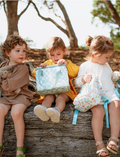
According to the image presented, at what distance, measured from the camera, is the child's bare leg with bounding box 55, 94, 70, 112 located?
238cm

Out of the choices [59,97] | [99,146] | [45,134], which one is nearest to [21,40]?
[59,97]

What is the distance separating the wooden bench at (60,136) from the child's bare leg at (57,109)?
0.31 feet

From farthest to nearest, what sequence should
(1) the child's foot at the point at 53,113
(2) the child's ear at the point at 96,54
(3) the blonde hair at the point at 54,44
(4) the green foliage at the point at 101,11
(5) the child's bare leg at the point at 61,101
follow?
1. (4) the green foliage at the point at 101,11
2. (3) the blonde hair at the point at 54,44
3. (2) the child's ear at the point at 96,54
4. (5) the child's bare leg at the point at 61,101
5. (1) the child's foot at the point at 53,113

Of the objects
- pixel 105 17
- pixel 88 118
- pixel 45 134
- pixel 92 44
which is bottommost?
pixel 45 134

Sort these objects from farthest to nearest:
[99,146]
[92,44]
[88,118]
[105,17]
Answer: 1. [105,17]
2. [92,44]
3. [88,118]
4. [99,146]

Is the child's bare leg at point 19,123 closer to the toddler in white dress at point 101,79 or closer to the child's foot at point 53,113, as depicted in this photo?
the child's foot at point 53,113

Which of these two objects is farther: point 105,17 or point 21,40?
point 105,17

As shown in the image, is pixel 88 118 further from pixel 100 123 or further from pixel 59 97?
pixel 59 97

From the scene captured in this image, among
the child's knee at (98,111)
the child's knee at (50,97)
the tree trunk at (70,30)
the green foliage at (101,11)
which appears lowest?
the child's knee at (98,111)

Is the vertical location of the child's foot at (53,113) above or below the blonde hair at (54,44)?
below

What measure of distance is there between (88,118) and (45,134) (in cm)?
57

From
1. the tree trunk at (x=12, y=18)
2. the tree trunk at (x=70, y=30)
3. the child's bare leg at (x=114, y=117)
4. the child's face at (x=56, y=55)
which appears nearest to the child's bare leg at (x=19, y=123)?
the child's face at (x=56, y=55)

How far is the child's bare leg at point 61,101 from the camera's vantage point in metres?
2.38

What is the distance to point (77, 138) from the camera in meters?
2.41
